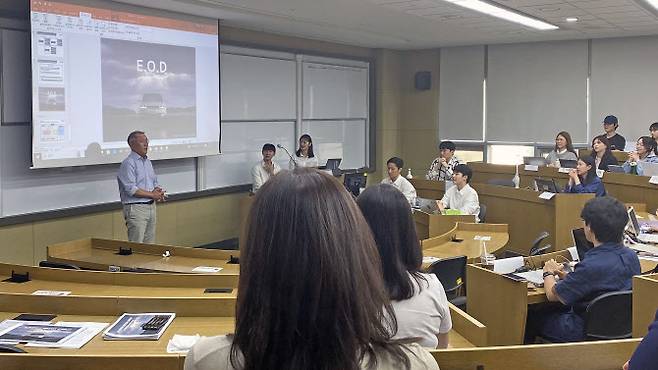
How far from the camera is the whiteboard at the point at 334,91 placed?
10273 mm

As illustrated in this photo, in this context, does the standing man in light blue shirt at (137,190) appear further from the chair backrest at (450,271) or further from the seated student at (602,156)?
the seated student at (602,156)

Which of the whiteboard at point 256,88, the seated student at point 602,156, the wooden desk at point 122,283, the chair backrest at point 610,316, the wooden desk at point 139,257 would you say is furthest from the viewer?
the whiteboard at point 256,88

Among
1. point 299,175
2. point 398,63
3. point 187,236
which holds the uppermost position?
point 398,63

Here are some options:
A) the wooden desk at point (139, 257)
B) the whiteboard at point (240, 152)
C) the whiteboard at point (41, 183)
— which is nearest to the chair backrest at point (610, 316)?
the wooden desk at point (139, 257)

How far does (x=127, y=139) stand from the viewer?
6.96 meters

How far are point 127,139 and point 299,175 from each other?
6117 mm

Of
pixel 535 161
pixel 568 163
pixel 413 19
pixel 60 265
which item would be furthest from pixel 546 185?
pixel 60 265

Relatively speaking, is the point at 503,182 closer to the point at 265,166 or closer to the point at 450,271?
the point at 265,166

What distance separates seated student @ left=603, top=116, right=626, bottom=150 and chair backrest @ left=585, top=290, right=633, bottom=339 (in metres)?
6.10

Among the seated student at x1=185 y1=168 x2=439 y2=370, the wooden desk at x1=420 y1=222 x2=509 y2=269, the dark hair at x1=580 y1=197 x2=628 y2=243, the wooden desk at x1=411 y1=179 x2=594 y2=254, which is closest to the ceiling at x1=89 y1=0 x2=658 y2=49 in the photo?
the wooden desk at x1=411 y1=179 x2=594 y2=254

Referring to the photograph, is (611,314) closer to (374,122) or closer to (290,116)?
(290,116)

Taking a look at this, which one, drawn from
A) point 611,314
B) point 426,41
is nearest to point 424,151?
point 426,41

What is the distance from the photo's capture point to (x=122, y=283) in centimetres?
396

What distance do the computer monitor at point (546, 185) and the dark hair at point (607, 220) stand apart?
12.3ft
